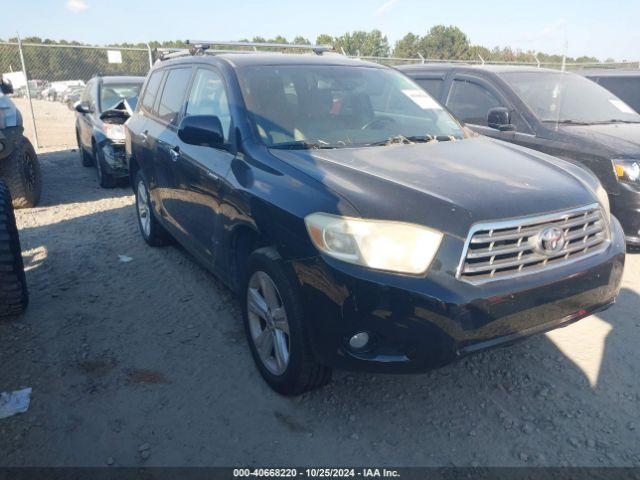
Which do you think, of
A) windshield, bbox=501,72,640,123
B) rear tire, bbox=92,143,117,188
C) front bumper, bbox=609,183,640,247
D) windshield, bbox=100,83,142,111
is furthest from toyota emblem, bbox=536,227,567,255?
windshield, bbox=100,83,142,111

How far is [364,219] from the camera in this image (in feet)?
7.40

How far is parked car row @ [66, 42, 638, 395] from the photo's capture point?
2.21 metres

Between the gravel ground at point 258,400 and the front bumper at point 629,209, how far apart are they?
0.73 metres

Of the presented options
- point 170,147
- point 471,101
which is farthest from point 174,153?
point 471,101

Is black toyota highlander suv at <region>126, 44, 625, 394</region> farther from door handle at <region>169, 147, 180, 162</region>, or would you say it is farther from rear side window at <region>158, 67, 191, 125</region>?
rear side window at <region>158, 67, 191, 125</region>

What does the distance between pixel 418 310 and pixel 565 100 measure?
175 inches

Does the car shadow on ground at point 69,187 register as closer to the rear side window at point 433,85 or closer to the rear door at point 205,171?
the rear door at point 205,171

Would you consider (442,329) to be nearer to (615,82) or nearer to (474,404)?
(474,404)

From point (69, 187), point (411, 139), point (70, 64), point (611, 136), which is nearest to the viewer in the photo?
point (411, 139)

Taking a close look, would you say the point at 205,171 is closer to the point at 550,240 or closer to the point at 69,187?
the point at 550,240

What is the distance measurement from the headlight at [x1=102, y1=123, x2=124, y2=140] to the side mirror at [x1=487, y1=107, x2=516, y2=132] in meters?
5.05

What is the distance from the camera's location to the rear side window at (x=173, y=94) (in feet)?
13.6

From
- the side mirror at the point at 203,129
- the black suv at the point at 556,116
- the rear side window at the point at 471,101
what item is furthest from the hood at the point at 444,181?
the rear side window at the point at 471,101

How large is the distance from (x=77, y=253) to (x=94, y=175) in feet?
14.4
